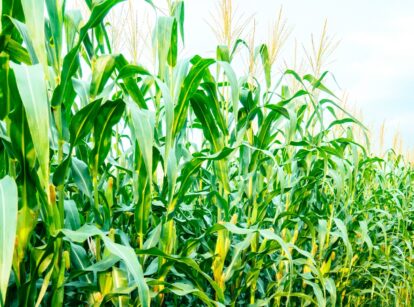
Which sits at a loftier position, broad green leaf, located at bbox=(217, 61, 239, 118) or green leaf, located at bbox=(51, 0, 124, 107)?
Answer: green leaf, located at bbox=(51, 0, 124, 107)

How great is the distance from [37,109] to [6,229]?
22 cm

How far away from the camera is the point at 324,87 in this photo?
2.22 meters

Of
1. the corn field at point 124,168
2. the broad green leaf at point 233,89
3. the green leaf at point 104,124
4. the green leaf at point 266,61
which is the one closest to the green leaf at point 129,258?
the corn field at point 124,168

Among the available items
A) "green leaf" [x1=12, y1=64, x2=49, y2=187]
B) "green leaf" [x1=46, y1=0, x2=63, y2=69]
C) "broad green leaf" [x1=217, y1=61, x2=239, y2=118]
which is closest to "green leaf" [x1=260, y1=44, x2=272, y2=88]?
"broad green leaf" [x1=217, y1=61, x2=239, y2=118]

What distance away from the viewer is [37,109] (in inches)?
36.3

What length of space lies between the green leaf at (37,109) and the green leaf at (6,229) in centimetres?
8

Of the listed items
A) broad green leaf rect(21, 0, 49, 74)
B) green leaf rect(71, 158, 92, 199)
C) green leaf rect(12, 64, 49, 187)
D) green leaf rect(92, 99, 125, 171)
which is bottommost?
green leaf rect(71, 158, 92, 199)

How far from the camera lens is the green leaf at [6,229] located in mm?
804

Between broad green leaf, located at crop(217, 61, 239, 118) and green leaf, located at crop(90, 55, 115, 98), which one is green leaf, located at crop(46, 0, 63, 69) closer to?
green leaf, located at crop(90, 55, 115, 98)

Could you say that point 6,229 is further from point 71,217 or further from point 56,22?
point 56,22

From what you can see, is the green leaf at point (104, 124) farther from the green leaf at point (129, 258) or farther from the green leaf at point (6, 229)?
the green leaf at point (6, 229)

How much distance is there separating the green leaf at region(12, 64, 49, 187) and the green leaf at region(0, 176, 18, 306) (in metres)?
0.08

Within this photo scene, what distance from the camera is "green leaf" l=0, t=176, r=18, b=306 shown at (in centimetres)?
80

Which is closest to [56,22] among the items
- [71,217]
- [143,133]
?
[143,133]
